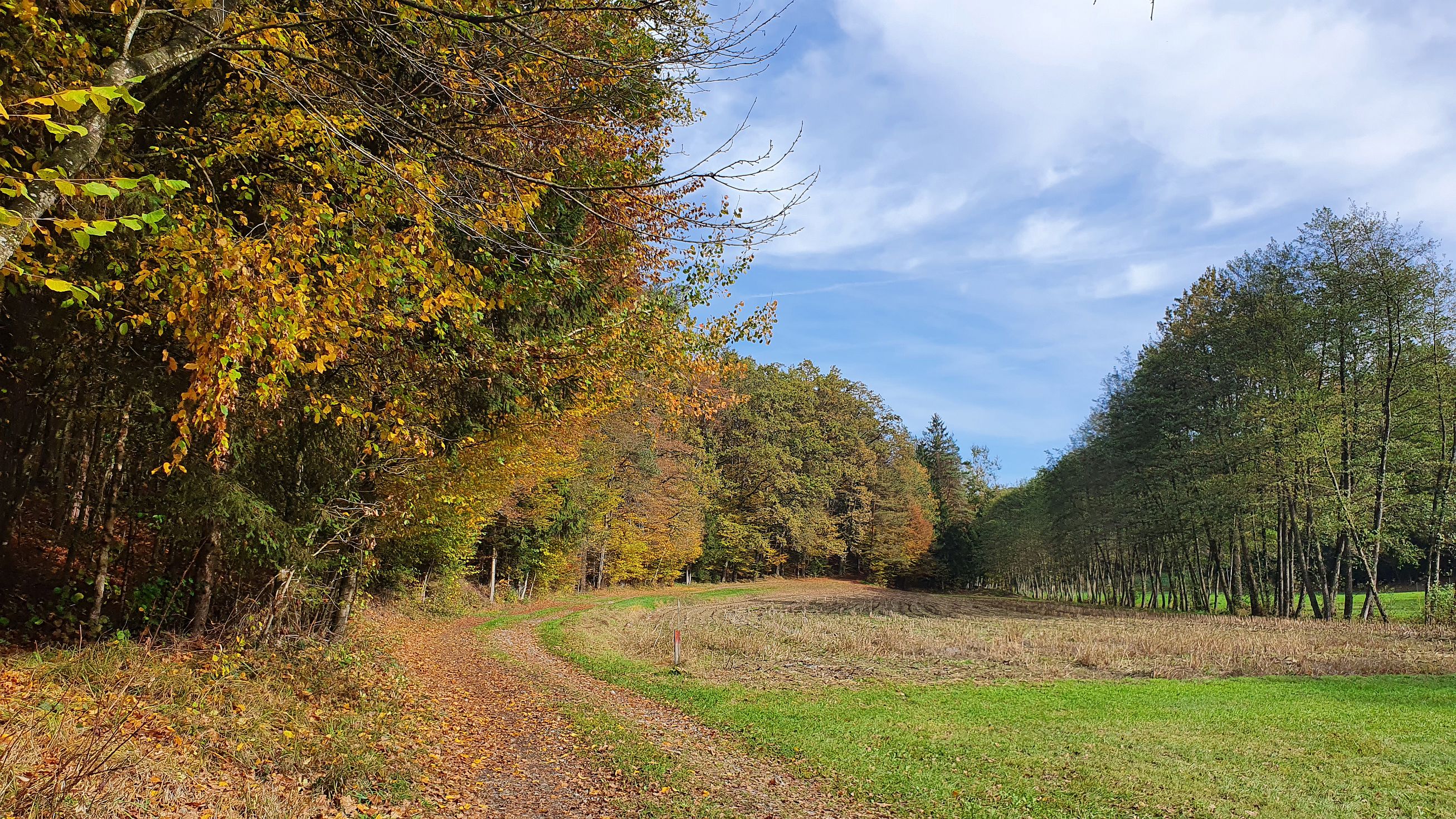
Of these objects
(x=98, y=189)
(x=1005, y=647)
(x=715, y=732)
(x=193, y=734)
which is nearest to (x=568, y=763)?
(x=715, y=732)

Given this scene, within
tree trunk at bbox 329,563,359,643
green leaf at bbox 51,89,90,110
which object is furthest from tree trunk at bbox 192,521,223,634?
green leaf at bbox 51,89,90,110

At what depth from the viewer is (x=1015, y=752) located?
8.66 m

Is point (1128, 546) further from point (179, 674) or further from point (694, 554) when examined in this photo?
point (179, 674)

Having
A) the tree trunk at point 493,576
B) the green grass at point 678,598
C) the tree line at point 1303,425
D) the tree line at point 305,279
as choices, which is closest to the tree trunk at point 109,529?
the tree line at point 305,279

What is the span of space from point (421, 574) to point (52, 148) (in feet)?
74.0

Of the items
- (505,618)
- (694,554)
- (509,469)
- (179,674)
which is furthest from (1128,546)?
(179,674)

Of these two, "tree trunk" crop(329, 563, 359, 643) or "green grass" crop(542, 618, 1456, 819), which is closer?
"green grass" crop(542, 618, 1456, 819)

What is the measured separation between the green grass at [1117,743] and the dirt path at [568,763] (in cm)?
60

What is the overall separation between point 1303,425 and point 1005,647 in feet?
57.3

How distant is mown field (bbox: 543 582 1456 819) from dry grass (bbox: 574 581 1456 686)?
0.10 metres

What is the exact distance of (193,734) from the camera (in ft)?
18.6

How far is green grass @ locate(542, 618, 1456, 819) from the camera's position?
23.2 ft

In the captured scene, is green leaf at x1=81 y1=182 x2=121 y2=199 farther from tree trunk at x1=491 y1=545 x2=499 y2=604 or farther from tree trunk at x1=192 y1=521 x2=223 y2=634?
tree trunk at x1=491 y1=545 x2=499 y2=604

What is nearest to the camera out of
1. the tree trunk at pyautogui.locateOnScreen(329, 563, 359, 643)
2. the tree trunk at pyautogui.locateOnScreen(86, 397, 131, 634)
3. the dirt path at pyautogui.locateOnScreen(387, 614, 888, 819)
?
the dirt path at pyautogui.locateOnScreen(387, 614, 888, 819)
